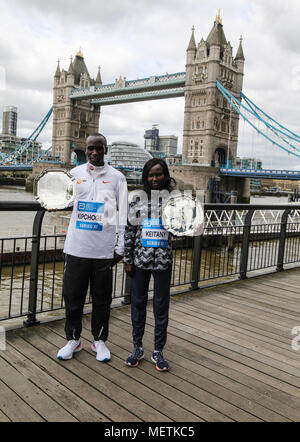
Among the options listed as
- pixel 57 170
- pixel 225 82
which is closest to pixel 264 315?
pixel 57 170

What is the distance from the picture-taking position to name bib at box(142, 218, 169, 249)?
2.65 metres

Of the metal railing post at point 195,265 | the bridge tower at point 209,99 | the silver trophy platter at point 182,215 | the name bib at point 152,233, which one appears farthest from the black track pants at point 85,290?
the bridge tower at point 209,99

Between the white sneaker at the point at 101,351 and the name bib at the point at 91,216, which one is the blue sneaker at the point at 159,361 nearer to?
the white sneaker at the point at 101,351

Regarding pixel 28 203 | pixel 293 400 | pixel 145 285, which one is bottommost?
pixel 293 400

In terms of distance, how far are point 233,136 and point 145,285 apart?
2411 inches

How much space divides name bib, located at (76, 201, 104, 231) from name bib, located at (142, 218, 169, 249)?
0.30m

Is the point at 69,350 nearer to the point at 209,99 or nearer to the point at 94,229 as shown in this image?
the point at 94,229

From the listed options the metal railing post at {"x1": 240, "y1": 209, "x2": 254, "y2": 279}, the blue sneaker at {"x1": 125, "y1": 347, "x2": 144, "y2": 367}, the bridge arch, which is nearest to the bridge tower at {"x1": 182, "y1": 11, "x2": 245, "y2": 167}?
the bridge arch

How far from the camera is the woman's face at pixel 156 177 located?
2.63m

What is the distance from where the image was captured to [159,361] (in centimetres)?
270

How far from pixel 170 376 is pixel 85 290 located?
2.66 ft

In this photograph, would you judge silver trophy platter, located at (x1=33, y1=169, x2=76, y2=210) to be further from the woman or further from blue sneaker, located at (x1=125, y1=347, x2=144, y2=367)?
blue sneaker, located at (x1=125, y1=347, x2=144, y2=367)

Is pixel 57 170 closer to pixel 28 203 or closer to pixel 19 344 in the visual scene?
pixel 28 203

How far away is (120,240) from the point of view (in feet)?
8.77
